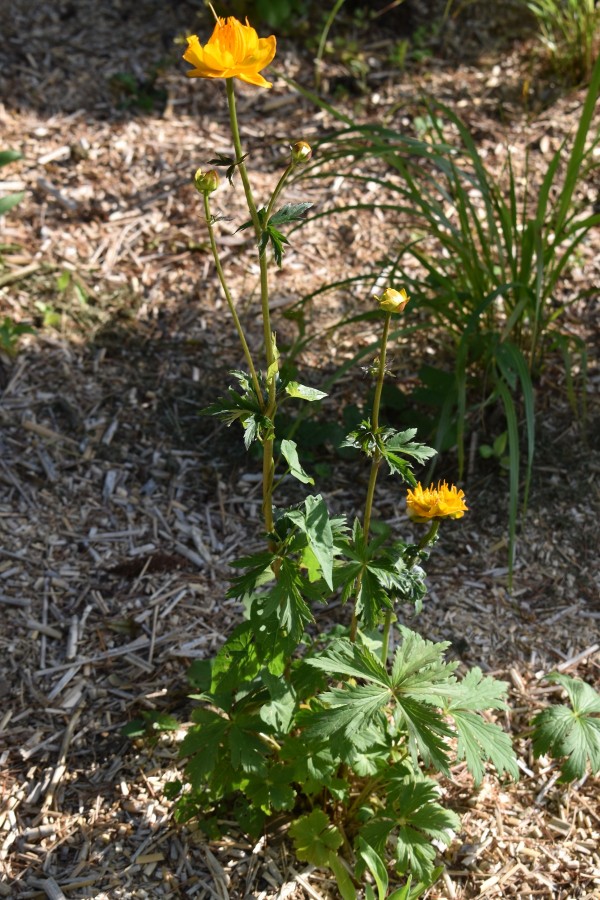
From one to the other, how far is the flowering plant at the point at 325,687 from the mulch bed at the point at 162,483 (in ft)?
0.45

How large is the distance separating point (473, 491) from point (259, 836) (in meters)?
1.22

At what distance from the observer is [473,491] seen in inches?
107

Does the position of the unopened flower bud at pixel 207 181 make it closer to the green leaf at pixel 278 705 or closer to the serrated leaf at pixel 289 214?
the serrated leaf at pixel 289 214

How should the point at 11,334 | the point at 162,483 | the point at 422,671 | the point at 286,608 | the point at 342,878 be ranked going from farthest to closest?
1. the point at 11,334
2. the point at 162,483
3. the point at 342,878
4. the point at 422,671
5. the point at 286,608

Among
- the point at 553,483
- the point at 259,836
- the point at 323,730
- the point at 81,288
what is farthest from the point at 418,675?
the point at 81,288

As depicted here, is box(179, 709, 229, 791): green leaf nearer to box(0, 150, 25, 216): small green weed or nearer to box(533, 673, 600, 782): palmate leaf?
box(533, 673, 600, 782): palmate leaf

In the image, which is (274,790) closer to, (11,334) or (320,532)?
(320,532)

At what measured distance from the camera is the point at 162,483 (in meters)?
2.74

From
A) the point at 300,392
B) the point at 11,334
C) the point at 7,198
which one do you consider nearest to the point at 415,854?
the point at 300,392

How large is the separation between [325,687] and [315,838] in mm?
315

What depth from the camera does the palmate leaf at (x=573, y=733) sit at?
1.85 metres

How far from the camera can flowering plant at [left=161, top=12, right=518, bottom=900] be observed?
4.90 ft

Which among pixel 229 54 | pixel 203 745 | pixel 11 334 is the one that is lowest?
pixel 203 745

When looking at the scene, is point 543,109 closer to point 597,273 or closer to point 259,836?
point 597,273
